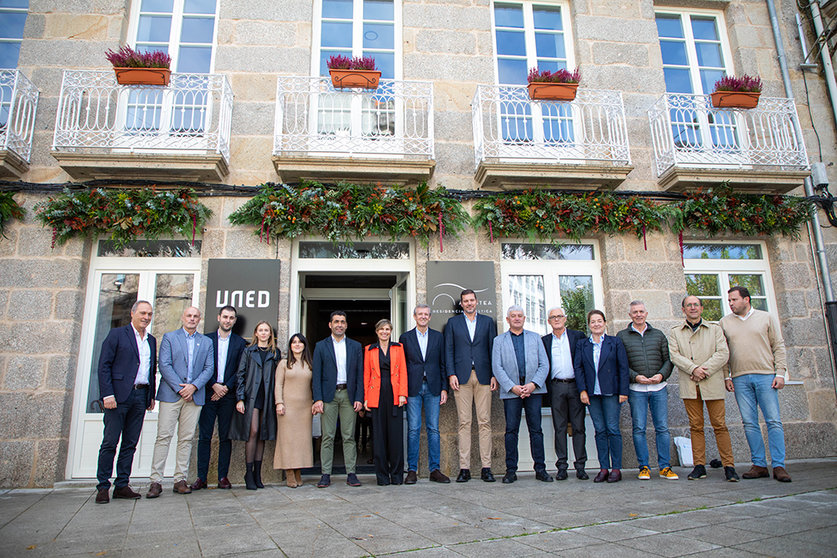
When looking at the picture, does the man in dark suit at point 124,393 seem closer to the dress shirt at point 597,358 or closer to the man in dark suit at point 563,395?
the man in dark suit at point 563,395

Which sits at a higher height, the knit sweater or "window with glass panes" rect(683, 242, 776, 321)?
"window with glass panes" rect(683, 242, 776, 321)

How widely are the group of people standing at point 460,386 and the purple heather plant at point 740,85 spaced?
332 cm

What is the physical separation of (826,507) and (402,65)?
20.6ft

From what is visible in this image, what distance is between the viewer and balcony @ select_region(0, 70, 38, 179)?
5902 millimetres

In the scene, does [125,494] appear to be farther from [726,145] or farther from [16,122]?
[726,145]

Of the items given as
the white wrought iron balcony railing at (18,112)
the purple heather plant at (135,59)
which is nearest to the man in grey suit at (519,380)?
the purple heather plant at (135,59)

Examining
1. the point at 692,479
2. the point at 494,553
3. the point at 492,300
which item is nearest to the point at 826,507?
the point at 692,479

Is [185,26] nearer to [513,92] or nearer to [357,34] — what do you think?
[357,34]

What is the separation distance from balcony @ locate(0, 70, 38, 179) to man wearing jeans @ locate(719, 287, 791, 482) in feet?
25.3

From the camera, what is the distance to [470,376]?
5.42 metres

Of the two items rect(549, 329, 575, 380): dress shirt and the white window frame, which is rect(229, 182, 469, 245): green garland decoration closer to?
the white window frame

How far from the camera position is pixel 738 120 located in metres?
7.20

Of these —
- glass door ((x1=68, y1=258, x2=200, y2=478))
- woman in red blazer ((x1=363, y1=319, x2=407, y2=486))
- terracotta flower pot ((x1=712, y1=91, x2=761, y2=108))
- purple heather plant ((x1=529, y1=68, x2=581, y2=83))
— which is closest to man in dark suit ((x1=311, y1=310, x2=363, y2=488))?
woman in red blazer ((x1=363, y1=319, x2=407, y2=486))

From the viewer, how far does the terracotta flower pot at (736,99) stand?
6.89m
